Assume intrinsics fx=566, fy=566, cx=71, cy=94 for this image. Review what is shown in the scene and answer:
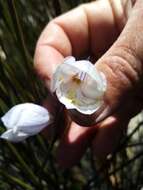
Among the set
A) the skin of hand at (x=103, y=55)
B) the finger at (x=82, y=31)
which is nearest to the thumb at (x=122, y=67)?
the skin of hand at (x=103, y=55)

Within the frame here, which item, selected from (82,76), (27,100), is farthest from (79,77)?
(27,100)

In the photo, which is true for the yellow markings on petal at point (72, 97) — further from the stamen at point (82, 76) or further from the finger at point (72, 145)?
the finger at point (72, 145)

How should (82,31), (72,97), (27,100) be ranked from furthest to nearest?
(82,31) < (27,100) < (72,97)

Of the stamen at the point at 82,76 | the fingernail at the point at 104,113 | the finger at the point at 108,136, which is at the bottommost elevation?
the finger at the point at 108,136

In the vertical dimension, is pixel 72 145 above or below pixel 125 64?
below

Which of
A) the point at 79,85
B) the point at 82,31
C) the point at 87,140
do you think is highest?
the point at 79,85

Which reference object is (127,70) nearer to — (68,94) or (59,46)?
(68,94)

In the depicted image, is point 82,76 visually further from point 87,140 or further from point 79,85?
point 87,140

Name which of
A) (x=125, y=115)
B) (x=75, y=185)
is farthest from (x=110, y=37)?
(x=75, y=185)
